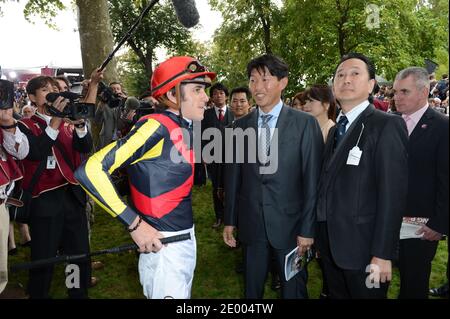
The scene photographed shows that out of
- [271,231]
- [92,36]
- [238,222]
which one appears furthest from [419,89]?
[92,36]

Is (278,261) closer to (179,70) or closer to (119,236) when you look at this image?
(179,70)

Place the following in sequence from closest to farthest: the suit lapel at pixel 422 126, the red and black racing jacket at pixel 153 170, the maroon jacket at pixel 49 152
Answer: the red and black racing jacket at pixel 153 170
the suit lapel at pixel 422 126
the maroon jacket at pixel 49 152

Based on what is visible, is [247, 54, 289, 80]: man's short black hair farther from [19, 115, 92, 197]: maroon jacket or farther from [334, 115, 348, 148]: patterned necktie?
[19, 115, 92, 197]: maroon jacket

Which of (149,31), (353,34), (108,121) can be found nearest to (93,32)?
(108,121)

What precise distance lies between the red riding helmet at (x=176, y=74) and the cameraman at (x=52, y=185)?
4.87 feet

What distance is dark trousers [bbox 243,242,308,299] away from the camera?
3035mm

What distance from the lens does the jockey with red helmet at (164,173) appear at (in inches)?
85.0

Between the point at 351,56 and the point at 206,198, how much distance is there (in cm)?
651

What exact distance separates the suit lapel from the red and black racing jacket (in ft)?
6.54

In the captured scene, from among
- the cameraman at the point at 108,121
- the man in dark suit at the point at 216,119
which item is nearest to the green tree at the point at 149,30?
the cameraman at the point at 108,121

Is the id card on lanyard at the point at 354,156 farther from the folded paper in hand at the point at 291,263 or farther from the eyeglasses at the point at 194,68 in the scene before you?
the eyeglasses at the point at 194,68

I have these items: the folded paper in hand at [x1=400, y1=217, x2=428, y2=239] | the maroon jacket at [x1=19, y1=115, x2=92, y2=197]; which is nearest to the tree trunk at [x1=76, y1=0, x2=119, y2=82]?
the maroon jacket at [x1=19, y1=115, x2=92, y2=197]

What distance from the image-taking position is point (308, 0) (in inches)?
739

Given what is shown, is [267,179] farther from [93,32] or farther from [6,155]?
[93,32]
